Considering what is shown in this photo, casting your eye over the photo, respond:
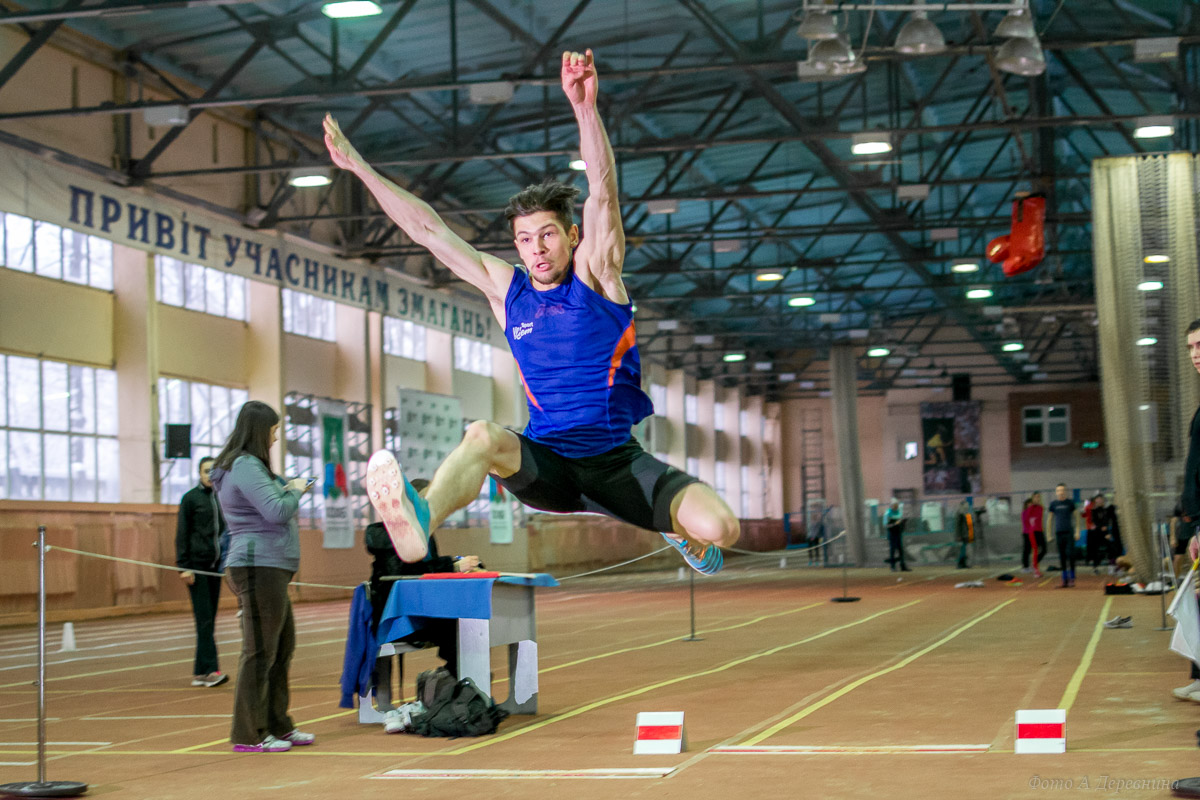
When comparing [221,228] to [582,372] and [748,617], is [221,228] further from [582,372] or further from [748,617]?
[582,372]

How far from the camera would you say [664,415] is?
46.8 metres

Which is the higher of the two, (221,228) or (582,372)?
(221,228)

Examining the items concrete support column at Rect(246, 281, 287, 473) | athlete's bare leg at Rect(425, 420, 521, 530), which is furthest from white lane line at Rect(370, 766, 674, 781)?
concrete support column at Rect(246, 281, 287, 473)

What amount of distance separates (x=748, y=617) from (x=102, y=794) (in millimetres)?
12301

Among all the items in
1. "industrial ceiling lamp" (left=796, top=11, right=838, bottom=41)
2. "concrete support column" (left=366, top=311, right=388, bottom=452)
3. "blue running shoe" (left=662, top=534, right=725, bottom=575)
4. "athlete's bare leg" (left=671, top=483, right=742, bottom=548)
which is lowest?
"blue running shoe" (left=662, top=534, right=725, bottom=575)

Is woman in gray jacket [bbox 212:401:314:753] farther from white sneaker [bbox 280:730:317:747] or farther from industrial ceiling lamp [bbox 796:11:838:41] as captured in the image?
industrial ceiling lamp [bbox 796:11:838:41]

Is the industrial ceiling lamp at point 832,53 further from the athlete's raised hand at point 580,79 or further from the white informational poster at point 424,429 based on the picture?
the white informational poster at point 424,429

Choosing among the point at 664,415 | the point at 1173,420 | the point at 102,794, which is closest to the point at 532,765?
the point at 102,794

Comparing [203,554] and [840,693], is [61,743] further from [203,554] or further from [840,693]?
[840,693]

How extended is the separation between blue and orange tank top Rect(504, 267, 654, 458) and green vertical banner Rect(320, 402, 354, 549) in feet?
65.6

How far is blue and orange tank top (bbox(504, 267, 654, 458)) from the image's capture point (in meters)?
4.98

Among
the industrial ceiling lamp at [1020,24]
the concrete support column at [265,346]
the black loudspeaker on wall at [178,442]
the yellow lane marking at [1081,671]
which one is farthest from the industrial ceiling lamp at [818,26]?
the concrete support column at [265,346]

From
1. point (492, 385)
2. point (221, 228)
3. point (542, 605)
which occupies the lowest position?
point (542, 605)


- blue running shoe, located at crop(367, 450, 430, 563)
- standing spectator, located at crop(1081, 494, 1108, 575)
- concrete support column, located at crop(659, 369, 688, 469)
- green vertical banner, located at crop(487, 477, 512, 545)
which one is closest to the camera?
blue running shoe, located at crop(367, 450, 430, 563)
